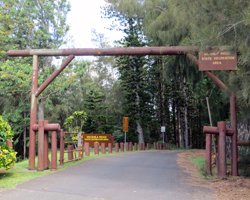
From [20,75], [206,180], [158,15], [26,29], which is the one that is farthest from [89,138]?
[206,180]

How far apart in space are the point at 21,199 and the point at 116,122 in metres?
30.0

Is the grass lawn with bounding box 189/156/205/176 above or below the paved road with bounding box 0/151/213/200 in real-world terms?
below

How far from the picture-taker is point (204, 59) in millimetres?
11023

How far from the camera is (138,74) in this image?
33312 mm

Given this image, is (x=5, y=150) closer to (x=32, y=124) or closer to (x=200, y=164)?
(x=32, y=124)

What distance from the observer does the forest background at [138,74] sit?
650cm

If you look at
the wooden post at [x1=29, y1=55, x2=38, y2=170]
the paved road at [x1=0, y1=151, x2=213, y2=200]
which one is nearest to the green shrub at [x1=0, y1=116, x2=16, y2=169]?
the paved road at [x1=0, y1=151, x2=213, y2=200]

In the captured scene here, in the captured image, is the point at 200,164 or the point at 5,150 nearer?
the point at 5,150

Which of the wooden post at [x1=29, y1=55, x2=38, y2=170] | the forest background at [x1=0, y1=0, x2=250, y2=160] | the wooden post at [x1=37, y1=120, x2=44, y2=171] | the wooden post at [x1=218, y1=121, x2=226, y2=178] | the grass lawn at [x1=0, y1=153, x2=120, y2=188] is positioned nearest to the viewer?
the forest background at [x1=0, y1=0, x2=250, y2=160]

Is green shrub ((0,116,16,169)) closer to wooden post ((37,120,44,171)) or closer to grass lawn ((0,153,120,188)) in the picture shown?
grass lawn ((0,153,120,188))

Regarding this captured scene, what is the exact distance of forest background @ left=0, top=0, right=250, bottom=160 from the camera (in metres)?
6.50

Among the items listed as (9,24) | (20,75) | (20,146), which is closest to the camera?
(20,75)

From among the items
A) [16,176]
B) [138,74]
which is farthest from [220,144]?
[138,74]

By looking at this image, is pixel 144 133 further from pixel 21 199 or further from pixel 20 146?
pixel 21 199
